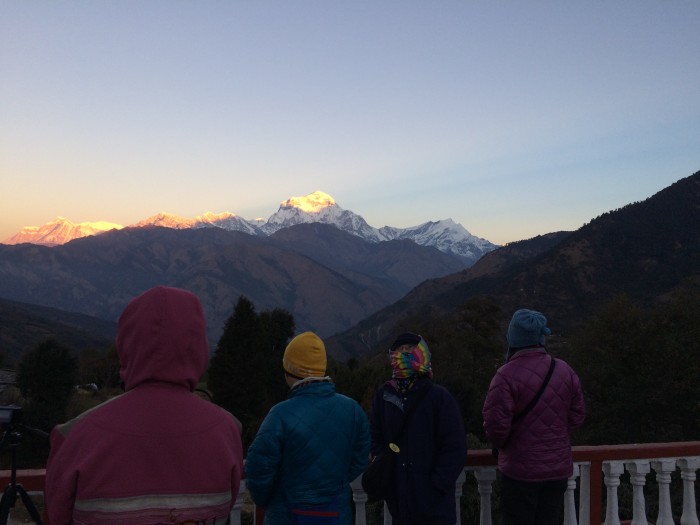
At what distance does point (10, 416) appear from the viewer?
7.16 feet

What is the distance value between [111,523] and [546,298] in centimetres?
8917

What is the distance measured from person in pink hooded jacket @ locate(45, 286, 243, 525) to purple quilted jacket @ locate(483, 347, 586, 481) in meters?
2.03

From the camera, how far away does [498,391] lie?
3428mm

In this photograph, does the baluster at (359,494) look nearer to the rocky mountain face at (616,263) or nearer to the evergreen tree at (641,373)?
the evergreen tree at (641,373)

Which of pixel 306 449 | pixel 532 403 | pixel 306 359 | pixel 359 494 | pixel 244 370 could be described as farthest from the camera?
pixel 244 370

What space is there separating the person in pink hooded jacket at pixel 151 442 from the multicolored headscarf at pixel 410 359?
141 centimetres

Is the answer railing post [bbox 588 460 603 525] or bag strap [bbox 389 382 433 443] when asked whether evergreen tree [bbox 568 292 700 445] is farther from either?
bag strap [bbox 389 382 433 443]

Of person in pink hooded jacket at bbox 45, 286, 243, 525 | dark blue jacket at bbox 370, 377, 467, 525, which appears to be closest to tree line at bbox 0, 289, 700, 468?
dark blue jacket at bbox 370, 377, 467, 525

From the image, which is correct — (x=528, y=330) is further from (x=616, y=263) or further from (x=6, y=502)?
(x=616, y=263)

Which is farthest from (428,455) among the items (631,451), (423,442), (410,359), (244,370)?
(244,370)

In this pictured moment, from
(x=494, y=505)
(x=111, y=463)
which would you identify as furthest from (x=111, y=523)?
(x=494, y=505)

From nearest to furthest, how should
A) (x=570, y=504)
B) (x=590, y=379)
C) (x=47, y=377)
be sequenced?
(x=570, y=504) → (x=47, y=377) → (x=590, y=379)

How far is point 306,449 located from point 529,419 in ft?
5.06

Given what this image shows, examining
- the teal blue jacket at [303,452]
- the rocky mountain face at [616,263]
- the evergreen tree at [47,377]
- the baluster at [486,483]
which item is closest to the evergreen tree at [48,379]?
the evergreen tree at [47,377]
